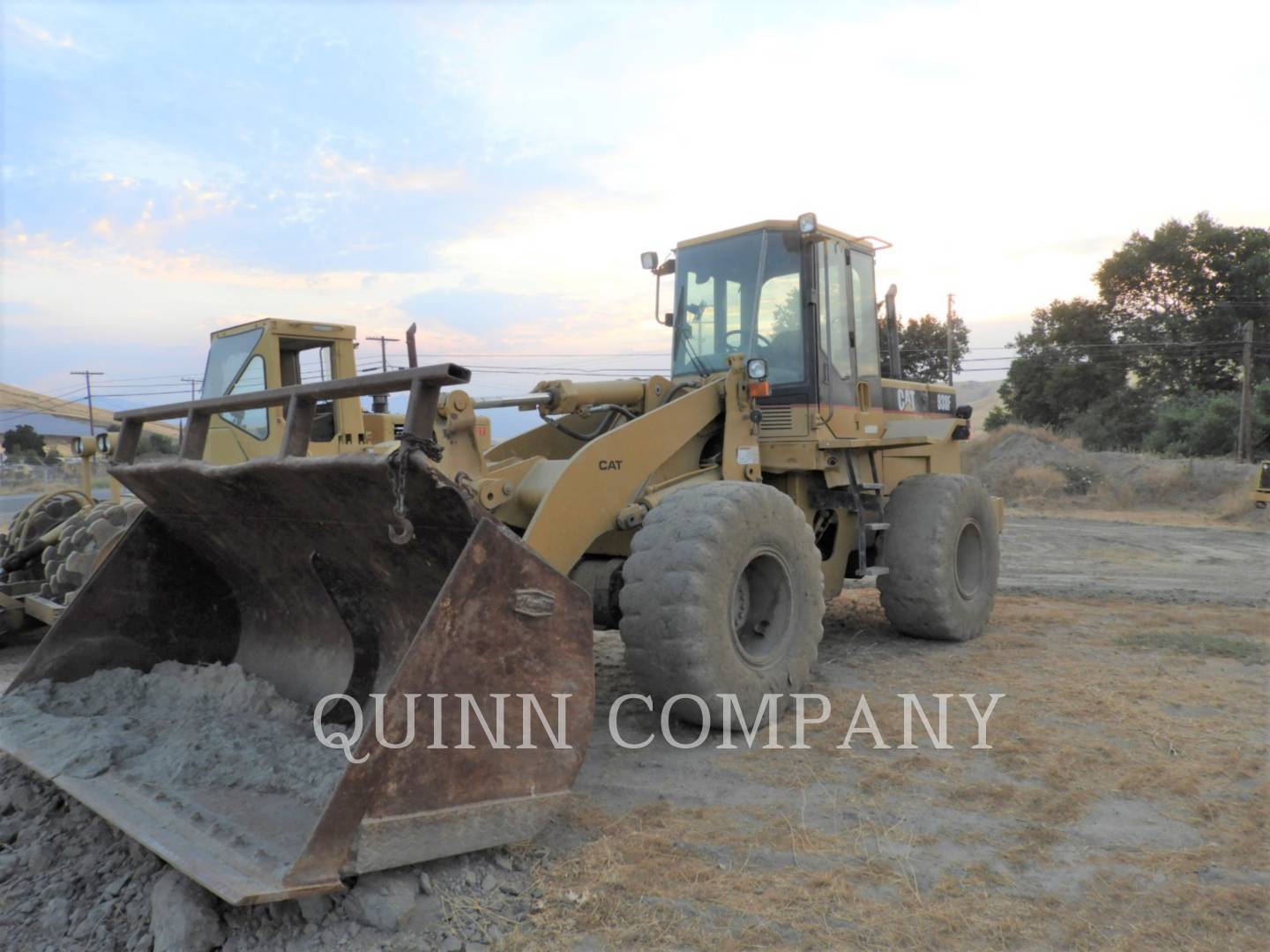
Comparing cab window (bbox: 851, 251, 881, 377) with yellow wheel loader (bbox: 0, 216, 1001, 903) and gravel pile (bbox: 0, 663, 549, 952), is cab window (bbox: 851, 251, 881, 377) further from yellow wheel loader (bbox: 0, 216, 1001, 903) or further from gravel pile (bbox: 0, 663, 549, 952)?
gravel pile (bbox: 0, 663, 549, 952)

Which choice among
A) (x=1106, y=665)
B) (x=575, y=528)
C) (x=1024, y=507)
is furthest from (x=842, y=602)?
(x=1024, y=507)

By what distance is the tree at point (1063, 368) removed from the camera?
3900cm

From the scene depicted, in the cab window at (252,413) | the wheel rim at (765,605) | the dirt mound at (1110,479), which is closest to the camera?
the wheel rim at (765,605)

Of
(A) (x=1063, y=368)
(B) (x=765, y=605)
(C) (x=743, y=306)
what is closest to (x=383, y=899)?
(B) (x=765, y=605)

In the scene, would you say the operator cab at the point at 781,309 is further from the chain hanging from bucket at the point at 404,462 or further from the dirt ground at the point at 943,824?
the chain hanging from bucket at the point at 404,462

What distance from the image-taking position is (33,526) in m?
8.08

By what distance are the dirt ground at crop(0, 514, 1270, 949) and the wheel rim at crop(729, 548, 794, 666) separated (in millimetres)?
469

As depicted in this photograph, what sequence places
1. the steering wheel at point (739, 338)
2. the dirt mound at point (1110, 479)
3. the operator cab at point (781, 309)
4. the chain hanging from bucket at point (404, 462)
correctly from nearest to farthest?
the chain hanging from bucket at point (404, 462) → the operator cab at point (781, 309) → the steering wheel at point (739, 338) → the dirt mound at point (1110, 479)

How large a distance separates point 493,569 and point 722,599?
1653mm

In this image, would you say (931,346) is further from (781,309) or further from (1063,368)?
(781,309)

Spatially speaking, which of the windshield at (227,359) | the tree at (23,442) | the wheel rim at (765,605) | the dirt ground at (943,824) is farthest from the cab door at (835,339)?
the tree at (23,442)

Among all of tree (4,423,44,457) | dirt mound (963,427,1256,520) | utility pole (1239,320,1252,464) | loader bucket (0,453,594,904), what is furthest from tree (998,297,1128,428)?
tree (4,423,44,457)

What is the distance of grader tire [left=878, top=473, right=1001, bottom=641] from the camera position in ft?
22.6

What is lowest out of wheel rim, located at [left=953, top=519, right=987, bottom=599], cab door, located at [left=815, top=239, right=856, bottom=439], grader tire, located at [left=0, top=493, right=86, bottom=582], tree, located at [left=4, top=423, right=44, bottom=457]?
tree, located at [left=4, top=423, right=44, bottom=457]
